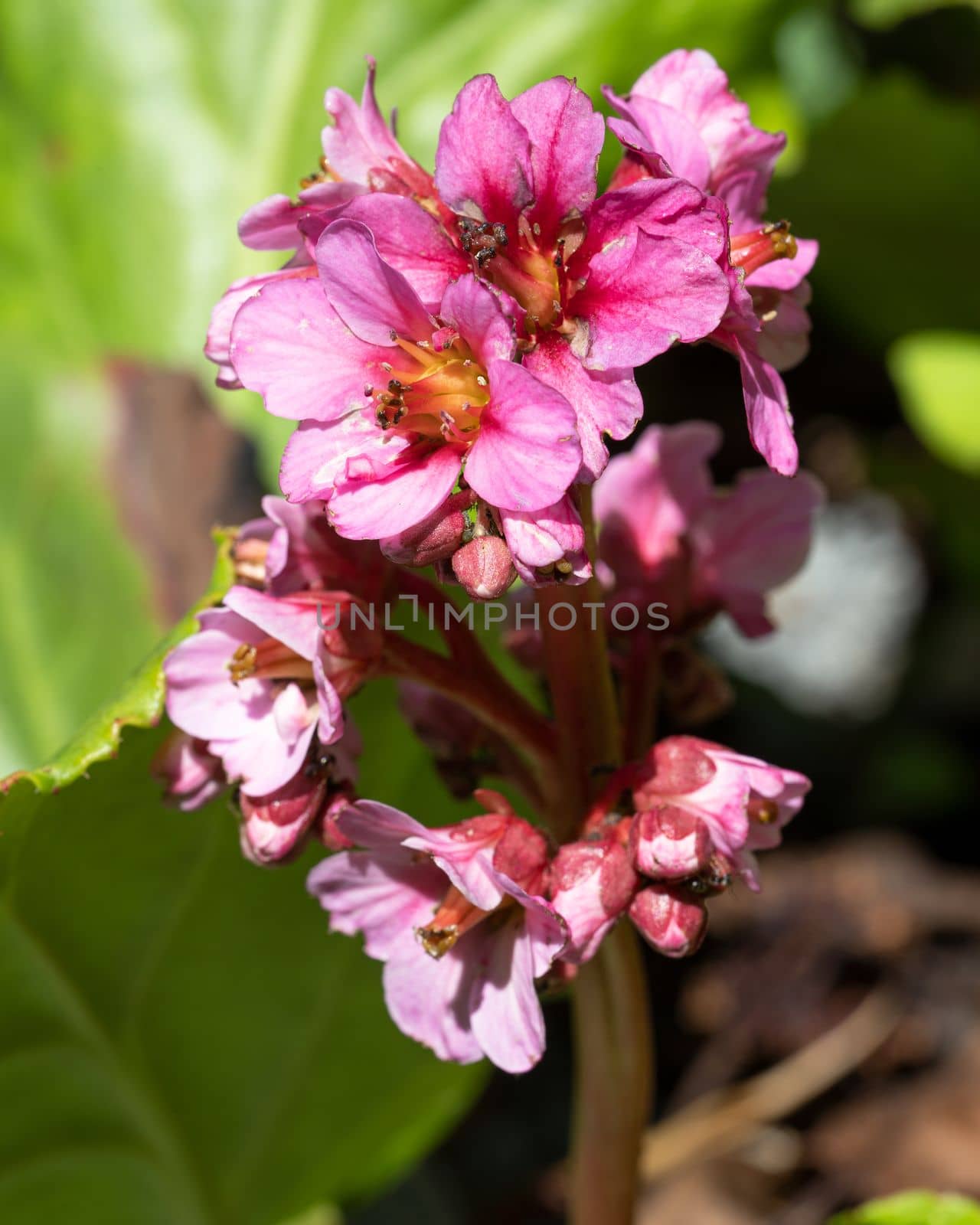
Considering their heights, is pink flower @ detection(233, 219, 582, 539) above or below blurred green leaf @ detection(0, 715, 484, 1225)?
above

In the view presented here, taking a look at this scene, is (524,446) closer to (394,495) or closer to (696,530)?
(394,495)

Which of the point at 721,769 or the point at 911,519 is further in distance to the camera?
the point at 911,519

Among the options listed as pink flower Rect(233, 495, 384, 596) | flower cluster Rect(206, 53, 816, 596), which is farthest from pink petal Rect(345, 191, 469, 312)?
pink flower Rect(233, 495, 384, 596)

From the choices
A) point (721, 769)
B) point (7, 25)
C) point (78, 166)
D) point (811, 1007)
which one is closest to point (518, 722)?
point (721, 769)

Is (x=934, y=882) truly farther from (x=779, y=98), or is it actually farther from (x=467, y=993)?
(x=467, y=993)

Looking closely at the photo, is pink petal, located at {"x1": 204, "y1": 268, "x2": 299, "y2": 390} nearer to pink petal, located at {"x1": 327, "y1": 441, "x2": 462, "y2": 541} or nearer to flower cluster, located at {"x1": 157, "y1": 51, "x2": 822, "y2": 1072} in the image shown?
flower cluster, located at {"x1": 157, "y1": 51, "x2": 822, "y2": 1072}

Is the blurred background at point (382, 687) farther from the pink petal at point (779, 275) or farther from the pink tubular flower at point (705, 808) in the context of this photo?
the pink petal at point (779, 275)
